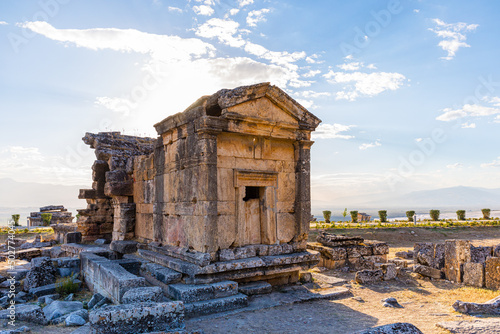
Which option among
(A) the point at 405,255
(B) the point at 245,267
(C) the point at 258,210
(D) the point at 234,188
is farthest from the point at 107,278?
(A) the point at 405,255

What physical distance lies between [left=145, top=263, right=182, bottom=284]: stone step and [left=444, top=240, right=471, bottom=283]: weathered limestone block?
762cm


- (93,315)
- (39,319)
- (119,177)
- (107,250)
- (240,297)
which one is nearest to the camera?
(93,315)

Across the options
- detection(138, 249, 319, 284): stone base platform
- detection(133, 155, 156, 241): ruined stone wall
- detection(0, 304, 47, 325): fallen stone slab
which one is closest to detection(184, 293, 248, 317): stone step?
detection(138, 249, 319, 284): stone base platform

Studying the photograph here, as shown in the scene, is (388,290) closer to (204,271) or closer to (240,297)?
(240,297)

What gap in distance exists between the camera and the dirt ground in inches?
223

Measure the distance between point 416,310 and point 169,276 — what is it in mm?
4888

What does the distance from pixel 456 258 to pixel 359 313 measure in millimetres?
5001

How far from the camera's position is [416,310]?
22.8 ft

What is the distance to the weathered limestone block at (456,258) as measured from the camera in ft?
32.0

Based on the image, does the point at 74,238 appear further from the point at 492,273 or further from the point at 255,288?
the point at 492,273

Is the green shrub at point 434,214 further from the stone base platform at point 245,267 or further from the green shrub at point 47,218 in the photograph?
the green shrub at point 47,218

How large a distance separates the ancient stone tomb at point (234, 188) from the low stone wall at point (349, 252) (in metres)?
3.33

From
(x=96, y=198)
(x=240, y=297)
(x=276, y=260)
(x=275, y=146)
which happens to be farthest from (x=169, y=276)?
(x=96, y=198)

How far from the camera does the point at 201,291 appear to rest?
6398 mm
